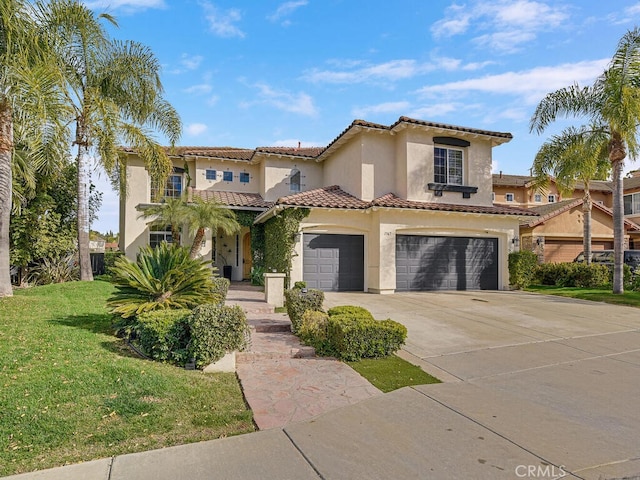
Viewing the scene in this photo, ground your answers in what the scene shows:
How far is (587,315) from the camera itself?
1095cm

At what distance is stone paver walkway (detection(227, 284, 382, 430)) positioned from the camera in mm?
4805

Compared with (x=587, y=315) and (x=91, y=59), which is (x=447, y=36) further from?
(x=91, y=59)

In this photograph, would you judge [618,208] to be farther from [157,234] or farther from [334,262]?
[157,234]

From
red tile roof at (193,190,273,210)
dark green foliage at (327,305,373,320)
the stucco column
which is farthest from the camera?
red tile roof at (193,190,273,210)

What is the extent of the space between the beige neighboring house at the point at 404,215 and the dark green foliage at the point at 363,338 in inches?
315

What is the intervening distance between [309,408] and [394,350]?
278 cm

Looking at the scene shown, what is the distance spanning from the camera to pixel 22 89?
947cm

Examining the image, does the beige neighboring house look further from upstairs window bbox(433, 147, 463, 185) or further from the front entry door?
the front entry door

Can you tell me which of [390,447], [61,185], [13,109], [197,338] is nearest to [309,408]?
[390,447]

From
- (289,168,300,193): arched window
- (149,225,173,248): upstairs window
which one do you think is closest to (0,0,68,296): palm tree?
(149,225,173,248): upstairs window

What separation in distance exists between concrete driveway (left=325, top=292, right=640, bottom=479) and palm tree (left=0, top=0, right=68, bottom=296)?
10232 mm

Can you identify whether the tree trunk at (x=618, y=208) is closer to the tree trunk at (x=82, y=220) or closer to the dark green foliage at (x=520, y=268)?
the dark green foliage at (x=520, y=268)

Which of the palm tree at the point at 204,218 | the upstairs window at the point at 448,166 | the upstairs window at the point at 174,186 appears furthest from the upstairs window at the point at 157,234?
the upstairs window at the point at 448,166

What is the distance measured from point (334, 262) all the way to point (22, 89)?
36.7ft
